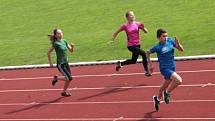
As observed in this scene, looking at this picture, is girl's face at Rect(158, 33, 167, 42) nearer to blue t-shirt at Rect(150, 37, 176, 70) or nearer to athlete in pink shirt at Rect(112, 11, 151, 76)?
blue t-shirt at Rect(150, 37, 176, 70)

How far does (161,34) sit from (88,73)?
20.6ft

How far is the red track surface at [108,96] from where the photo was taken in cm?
1265

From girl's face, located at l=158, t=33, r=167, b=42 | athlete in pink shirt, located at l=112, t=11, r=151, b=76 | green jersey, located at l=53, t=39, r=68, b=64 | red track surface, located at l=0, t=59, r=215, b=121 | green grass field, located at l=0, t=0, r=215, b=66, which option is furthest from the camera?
green grass field, located at l=0, t=0, r=215, b=66


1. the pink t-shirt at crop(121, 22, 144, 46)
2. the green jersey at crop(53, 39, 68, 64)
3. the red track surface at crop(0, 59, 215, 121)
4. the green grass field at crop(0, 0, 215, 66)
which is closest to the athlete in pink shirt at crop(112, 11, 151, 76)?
the pink t-shirt at crop(121, 22, 144, 46)

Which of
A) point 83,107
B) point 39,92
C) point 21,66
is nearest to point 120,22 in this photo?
point 21,66

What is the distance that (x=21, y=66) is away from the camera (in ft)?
67.5

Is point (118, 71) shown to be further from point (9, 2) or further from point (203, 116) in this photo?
point (9, 2)

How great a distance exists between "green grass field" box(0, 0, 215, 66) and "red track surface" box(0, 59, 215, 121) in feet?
8.70

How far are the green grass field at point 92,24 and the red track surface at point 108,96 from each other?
104 inches

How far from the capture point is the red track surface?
12.6 meters

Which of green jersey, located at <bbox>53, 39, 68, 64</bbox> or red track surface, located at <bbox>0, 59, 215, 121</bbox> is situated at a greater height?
green jersey, located at <bbox>53, 39, 68, 64</bbox>

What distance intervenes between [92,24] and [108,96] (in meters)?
14.4

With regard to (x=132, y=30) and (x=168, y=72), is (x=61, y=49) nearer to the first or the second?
(x=132, y=30)

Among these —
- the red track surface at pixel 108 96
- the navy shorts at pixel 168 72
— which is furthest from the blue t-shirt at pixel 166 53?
the red track surface at pixel 108 96
